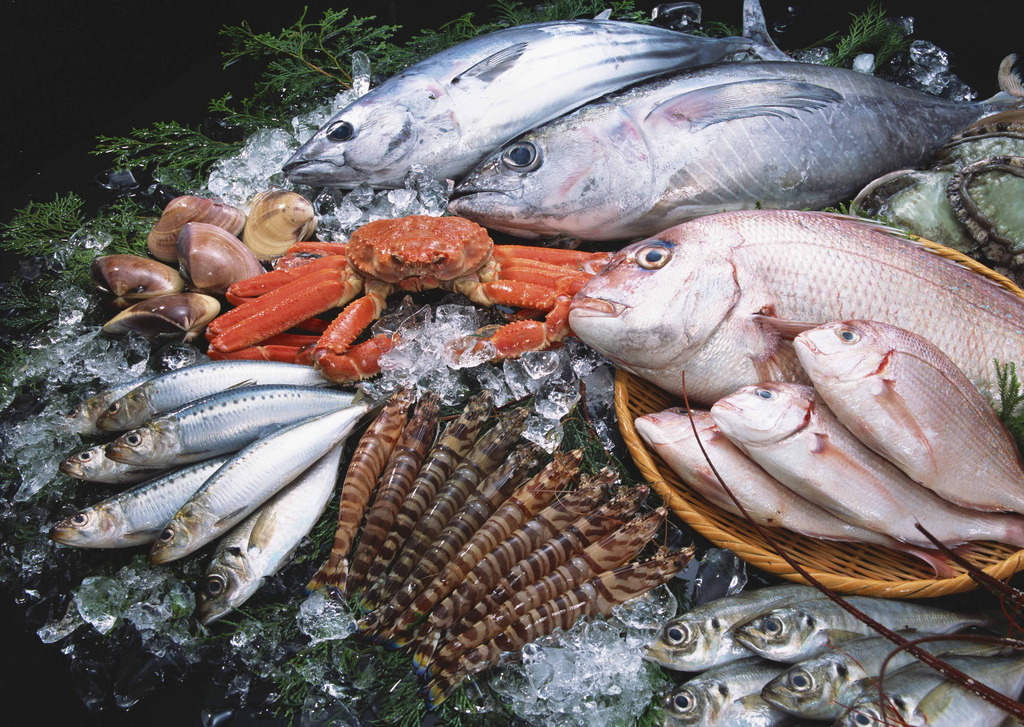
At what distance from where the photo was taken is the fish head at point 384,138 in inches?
105

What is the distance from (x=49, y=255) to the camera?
9.43ft

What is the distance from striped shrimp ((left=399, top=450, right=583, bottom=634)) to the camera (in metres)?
1.91

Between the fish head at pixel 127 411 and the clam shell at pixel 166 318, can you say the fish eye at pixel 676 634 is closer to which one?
the fish head at pixel 127 411

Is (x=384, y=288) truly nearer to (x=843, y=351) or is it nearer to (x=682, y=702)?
(x=843, y=351)

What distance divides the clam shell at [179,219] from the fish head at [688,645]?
2.15 metres

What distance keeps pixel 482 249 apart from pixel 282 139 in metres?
1.30

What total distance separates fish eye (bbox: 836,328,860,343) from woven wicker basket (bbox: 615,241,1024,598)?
0.57 meters

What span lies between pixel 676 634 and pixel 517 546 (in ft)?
1.55

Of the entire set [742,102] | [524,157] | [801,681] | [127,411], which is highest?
[742,102]

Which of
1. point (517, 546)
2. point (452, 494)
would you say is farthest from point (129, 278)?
point (517, 546)

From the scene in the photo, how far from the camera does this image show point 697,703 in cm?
173

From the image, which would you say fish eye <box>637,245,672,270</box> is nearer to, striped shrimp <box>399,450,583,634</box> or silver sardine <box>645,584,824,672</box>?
striped shrimp <box>399,450,583,634</box>

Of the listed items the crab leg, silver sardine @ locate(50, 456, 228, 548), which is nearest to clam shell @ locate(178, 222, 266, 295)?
the crab leg

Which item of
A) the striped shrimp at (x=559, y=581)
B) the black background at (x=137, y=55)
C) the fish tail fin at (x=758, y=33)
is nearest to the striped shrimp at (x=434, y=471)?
the striped shrimp at (x=559, y=581)
